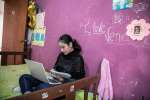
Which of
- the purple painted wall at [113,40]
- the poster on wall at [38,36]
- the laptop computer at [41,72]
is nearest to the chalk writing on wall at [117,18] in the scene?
the purple painted wall at [113,40]

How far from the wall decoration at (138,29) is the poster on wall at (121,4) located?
160mm

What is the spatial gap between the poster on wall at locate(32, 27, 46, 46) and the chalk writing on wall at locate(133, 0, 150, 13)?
1.54 m

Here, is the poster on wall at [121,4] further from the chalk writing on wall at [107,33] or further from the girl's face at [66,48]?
the girl's face at [66,48]

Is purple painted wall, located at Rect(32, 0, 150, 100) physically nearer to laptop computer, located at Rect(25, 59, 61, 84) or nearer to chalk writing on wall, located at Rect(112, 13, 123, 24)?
chalk writing on wall, located at Rect(112, 13, 123, 24)

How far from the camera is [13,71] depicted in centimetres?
238

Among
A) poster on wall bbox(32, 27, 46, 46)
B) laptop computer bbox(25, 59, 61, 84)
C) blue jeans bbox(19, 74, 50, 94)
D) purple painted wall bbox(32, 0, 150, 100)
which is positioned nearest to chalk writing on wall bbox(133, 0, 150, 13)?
purple painted wall bbox(32, 0, 150, 100)

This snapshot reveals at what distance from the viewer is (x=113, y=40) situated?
1843 mm

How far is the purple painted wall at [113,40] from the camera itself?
1.62 metres

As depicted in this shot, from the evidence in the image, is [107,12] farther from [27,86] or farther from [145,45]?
[27,86]

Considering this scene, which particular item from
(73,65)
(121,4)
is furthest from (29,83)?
(121,4)

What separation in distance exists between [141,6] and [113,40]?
40 centimetres

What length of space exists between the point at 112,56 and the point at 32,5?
1806 millimetres

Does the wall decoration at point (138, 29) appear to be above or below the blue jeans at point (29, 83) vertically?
above

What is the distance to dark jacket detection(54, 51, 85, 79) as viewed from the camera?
1.96m
